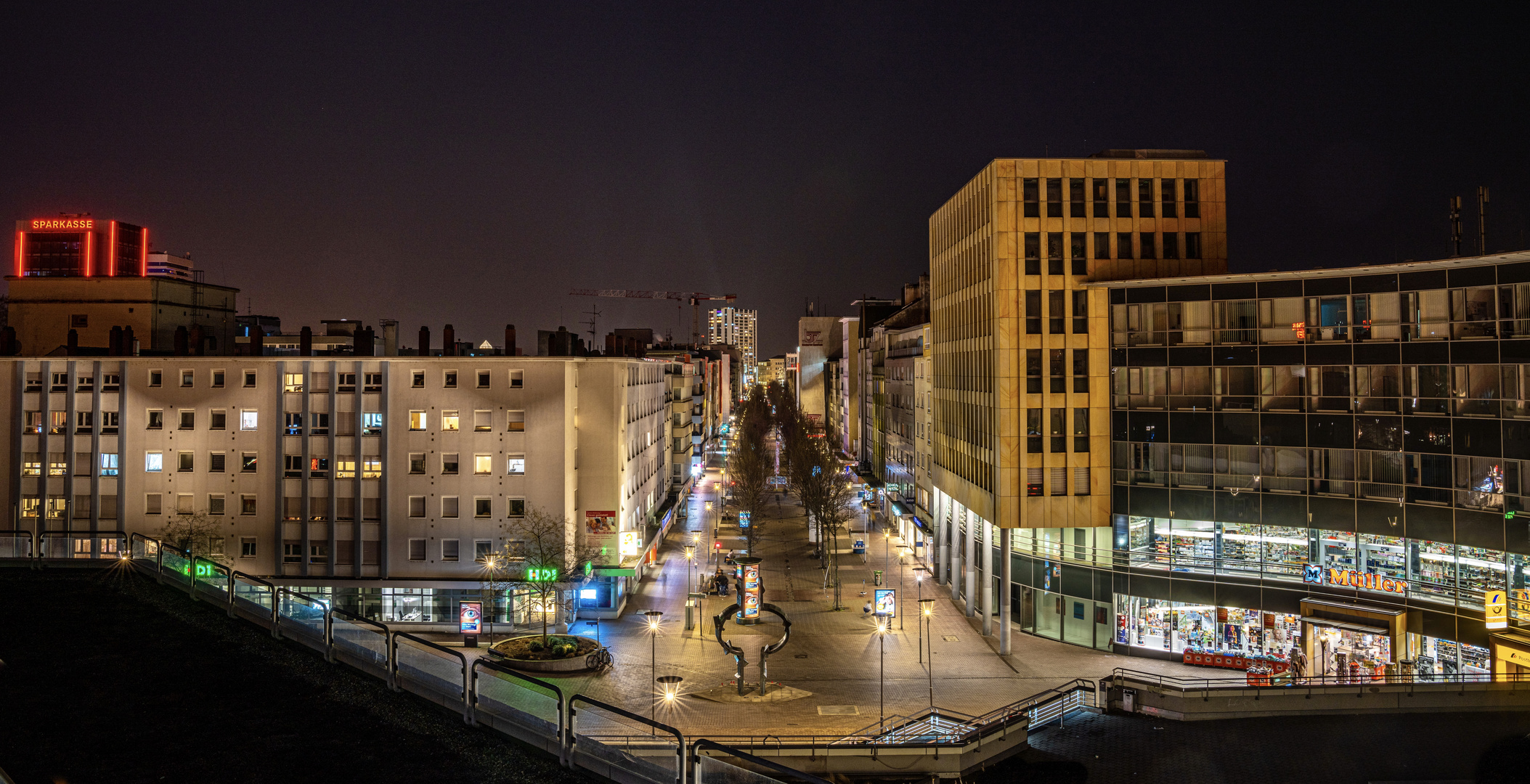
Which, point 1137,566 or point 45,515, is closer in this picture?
point 1137,566

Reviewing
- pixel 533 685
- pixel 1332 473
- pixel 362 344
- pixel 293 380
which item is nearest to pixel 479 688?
pixel 533 685

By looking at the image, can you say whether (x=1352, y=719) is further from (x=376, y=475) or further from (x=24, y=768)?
(x=376, y=475)

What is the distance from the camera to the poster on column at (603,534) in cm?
5515

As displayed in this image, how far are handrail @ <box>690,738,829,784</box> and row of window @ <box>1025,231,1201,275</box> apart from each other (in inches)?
1441

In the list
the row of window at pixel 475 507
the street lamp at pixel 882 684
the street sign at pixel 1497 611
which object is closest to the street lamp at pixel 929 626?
the street lamp at pixel 882 684

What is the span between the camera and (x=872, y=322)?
12500 cm

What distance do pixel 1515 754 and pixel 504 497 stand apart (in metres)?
44.0

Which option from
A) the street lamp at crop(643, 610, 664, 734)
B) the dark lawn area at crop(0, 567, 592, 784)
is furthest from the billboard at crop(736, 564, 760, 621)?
the dark lawn area at crop(0, 567, 592, 784)

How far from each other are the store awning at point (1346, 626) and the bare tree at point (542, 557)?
3485 cm

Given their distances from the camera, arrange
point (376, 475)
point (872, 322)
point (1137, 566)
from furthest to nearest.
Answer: point (872, 322) → point (376, 475) → point (1137, 566)

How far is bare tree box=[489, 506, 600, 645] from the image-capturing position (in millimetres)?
50344

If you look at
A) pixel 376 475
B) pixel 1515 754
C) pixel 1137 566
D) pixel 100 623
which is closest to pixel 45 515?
pixel 376 475

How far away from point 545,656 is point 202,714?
24006 millimetres

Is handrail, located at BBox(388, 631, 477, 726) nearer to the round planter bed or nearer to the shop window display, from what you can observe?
Result: the round planter bed
